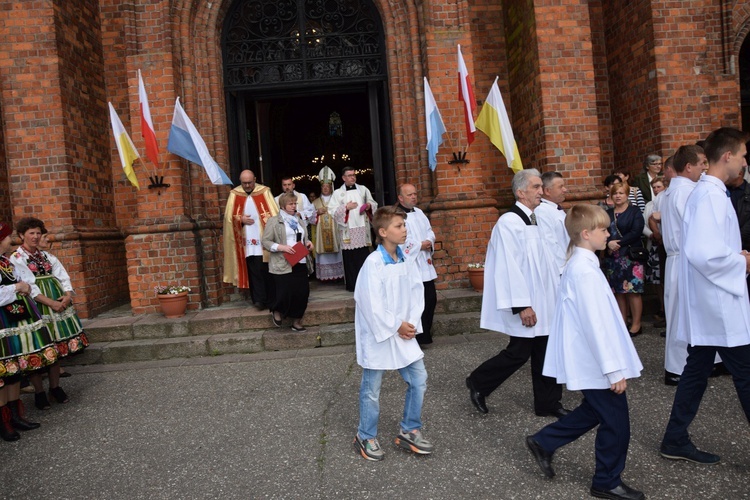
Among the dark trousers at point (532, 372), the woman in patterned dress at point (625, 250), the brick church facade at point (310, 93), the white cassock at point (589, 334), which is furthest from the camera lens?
the brick church facade at point (310, 93)

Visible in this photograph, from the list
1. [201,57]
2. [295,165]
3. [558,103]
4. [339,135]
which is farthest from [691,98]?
[295,165]

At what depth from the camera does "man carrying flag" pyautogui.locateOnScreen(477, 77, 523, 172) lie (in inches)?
309

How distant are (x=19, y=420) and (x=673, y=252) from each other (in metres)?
5.93

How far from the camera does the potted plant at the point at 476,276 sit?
795cm

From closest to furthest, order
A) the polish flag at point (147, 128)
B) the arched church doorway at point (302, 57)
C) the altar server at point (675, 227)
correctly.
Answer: the altar server at point (675, 227) < the polish flag at point (147, 128) < the arched church doorway at point (302, 57)

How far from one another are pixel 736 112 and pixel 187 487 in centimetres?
946

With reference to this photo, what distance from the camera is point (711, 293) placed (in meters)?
3.53

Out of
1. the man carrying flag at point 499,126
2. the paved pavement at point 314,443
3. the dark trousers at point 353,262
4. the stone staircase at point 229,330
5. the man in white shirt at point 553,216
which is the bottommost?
the paved pavement at point 314,443

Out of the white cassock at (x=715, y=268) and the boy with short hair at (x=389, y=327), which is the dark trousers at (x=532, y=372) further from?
the white cassock at (x=715, y=268)

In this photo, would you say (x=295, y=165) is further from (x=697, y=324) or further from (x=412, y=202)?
(x=697, y=324)

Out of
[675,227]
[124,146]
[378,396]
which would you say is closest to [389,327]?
[378,396]

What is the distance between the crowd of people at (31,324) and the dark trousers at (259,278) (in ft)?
7.34

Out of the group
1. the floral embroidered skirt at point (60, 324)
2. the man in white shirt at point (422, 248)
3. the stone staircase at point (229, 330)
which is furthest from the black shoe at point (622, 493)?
the floral embroidered skirt at point (60, 324)

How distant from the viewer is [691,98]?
341 inches
